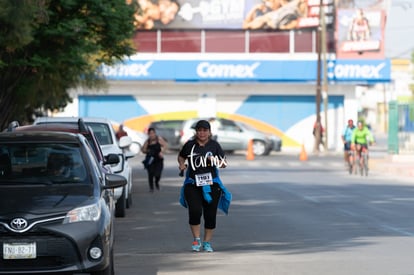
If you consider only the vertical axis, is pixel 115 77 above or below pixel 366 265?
above

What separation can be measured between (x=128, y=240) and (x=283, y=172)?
2021cm

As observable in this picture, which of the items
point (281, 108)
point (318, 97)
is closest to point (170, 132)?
→ point (318, 97)

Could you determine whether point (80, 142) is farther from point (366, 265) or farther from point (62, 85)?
point (62, 85)

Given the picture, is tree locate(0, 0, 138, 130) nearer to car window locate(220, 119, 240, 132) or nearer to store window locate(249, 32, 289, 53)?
car window locate(220, 119, 240, 132)

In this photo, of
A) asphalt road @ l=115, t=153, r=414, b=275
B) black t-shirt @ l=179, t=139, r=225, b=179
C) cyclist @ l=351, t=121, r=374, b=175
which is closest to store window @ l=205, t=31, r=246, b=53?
cyclist @ l=351, t=121, r=374, b=175

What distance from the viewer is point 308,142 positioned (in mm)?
58531

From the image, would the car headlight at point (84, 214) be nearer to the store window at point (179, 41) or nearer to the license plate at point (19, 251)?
the license plate at point (19, 251)

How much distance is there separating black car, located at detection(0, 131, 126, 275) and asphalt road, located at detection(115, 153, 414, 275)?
1536mm

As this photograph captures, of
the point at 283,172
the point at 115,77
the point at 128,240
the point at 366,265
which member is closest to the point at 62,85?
the point at 283,172

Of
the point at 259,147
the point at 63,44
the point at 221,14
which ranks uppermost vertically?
the point at 221,14

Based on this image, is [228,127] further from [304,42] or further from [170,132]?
[304,42]

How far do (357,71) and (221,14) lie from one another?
8.27 metres

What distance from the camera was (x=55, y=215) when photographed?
9711 mm

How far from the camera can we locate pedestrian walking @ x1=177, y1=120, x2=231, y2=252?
13.5 m
